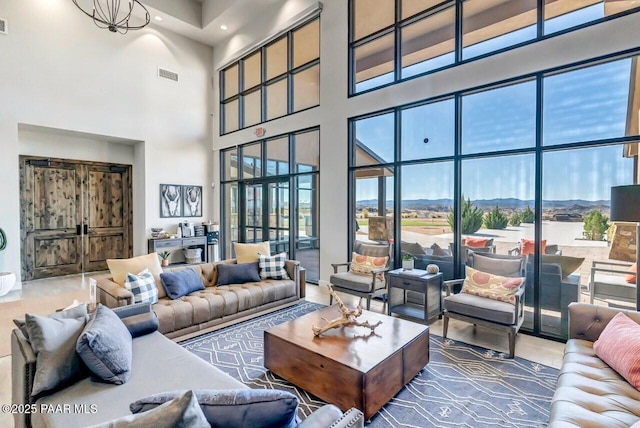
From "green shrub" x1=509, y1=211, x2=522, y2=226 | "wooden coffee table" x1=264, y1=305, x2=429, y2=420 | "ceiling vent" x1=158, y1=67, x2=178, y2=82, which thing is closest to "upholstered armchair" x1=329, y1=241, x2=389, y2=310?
"wooden coffee table" x1=264, y1=305, x2=429, y2=420

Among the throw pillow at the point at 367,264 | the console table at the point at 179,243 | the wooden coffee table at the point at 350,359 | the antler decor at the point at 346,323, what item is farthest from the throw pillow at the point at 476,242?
the console table at the point at 179,243

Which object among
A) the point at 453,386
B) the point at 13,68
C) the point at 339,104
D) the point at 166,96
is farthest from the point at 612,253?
the point at 13,68

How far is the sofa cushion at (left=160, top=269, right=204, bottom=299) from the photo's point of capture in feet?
12.5

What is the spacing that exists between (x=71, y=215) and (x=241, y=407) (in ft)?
26.5

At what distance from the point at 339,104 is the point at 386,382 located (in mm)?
4687

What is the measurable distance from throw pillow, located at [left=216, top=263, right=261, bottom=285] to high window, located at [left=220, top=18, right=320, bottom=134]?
11.5 feet

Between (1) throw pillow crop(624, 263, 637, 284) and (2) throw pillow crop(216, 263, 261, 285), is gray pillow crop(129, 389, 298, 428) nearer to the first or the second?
(2) throw pillow crop(216, 263, 261, 285)

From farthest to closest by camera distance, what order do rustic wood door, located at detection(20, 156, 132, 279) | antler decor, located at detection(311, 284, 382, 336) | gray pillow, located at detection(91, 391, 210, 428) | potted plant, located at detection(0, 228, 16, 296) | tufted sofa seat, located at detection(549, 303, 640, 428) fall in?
1. rustic wood door, located at detection(20, 156, 132, 279)
2. potted plant, located at detection(0, 228, 16, 296)
3. antler decor, located at detection(311, 284, 382, 336)
4. tufted sofa seat, located at detection(549, 303, 640, 428)
5. gray pillow, located at detection(91, 391, 210, 428)

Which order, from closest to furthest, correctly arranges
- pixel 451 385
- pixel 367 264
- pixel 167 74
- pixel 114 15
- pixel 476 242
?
pixel 451 385 → pixel 114 15 → pixel 476 242 → pixel 367 264 → pixel 167 74

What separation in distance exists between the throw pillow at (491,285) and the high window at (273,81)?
4.25 m

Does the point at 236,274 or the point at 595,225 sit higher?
the point at 595,225

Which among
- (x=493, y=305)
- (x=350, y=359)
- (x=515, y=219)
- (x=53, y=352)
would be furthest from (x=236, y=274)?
(x=515, y=219)

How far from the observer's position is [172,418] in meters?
0.96

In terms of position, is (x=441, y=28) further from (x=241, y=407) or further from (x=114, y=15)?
(x=241, y=407)
